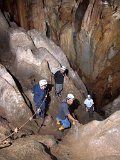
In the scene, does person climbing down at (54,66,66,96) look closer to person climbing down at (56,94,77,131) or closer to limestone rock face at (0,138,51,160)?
person climbing down at (56,94,77,131)

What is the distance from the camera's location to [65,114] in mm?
10672

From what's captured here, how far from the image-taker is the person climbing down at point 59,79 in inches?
539

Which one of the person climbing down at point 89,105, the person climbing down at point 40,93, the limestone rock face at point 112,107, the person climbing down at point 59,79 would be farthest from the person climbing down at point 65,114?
the limestone rock face at point 112,107

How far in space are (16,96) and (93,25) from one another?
7882 millimetres

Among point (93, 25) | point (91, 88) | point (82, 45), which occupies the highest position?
point (93, 25)

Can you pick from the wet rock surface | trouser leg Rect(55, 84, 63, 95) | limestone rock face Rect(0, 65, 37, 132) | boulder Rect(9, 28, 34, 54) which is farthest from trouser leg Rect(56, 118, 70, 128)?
boulder Rect(9, 28, 34, 54)

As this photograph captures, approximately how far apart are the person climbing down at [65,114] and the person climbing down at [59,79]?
9.52ft

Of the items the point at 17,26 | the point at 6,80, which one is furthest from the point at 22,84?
the point at 17,26

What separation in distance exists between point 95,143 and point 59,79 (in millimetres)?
4887

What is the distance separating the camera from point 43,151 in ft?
29.5

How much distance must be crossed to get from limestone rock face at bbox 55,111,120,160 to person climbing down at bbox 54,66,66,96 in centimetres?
363

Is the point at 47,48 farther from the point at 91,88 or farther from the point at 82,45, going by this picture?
the point at 91,88

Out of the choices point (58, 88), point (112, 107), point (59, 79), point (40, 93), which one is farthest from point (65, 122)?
point (112, 107)

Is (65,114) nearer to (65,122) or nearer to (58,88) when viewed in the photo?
(65,122)
